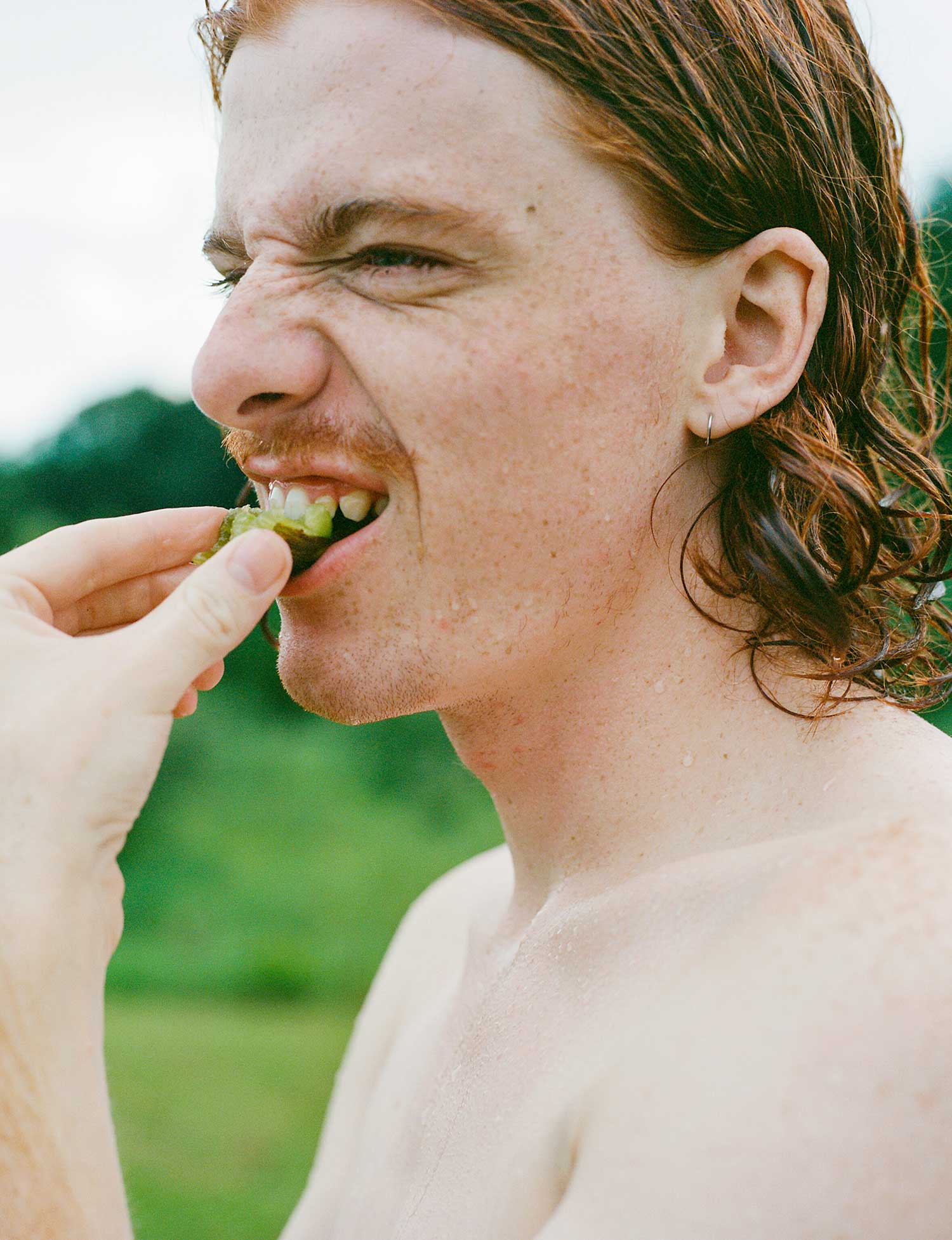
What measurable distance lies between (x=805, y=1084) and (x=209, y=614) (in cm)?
110

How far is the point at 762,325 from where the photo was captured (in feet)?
7.93

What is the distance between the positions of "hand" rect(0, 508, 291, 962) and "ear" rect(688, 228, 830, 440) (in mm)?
916

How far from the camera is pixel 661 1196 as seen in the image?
1604 mm

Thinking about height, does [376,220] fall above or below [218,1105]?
above

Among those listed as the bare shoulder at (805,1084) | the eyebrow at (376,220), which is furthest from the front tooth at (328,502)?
the bare shoulder at (805,1084)

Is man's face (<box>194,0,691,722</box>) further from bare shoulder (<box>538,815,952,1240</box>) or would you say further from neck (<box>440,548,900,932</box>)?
bare shoulder (<box>538,815,952,1240</box>)

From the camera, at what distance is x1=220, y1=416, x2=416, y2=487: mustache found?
224cm

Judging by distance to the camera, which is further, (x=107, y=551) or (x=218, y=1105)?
(x=218, y=1105)

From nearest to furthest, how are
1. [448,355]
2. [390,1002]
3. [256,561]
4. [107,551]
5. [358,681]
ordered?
[256,561]
[448,355]
[358,681]
[107,551]
[390,1002]

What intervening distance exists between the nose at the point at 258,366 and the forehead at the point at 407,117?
8.4 inches

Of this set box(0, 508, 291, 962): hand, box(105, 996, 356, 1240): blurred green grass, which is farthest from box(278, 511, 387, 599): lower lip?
box(105, 996, 356, 1240): blurred green grass

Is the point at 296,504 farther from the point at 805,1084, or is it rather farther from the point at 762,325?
the point at 805,1084

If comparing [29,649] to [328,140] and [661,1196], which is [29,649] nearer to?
[328,140]

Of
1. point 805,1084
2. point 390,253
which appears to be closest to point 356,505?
point 390,253
